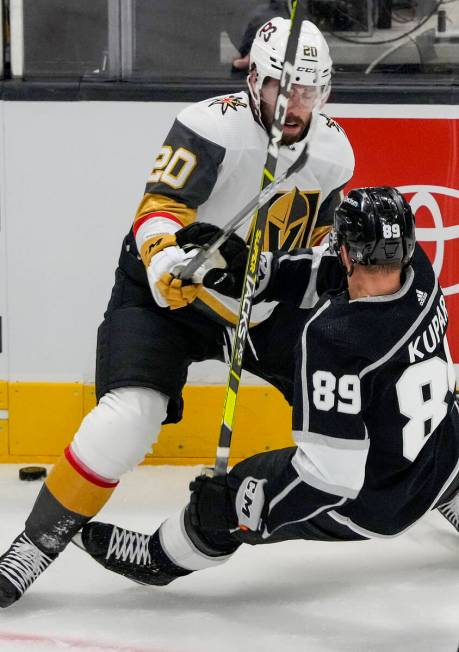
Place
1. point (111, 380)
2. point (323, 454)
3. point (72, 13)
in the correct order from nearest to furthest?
point (323, 454), point (111, 380), point (72, 13)

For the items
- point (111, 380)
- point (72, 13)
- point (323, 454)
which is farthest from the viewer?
point (72, 13)

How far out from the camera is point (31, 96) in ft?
11.3

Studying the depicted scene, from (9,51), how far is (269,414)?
1.30m

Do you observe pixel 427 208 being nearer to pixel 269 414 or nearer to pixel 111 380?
pixel 269 414

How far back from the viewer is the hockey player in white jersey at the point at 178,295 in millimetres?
2572

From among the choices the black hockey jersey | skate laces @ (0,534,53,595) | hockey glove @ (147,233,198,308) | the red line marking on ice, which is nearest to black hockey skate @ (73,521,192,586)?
skate laces @ (0,534,53,595)

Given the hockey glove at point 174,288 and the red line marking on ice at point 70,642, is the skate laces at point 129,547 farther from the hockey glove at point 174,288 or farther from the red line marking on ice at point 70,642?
the hockey glove at point 174,288

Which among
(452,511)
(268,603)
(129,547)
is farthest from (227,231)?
(452,511)

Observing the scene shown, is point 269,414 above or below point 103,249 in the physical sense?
below

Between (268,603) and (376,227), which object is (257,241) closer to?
(376,227)

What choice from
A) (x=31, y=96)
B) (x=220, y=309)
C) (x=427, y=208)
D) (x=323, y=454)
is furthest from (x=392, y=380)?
(x=31, y=96)

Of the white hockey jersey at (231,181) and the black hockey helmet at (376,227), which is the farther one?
the white hockey jersey at (231,181)

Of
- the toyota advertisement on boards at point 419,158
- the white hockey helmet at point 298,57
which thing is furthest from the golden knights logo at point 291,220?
the toyota advertisement on boards at point 419,158

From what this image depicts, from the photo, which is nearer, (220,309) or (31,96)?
(220,309)
